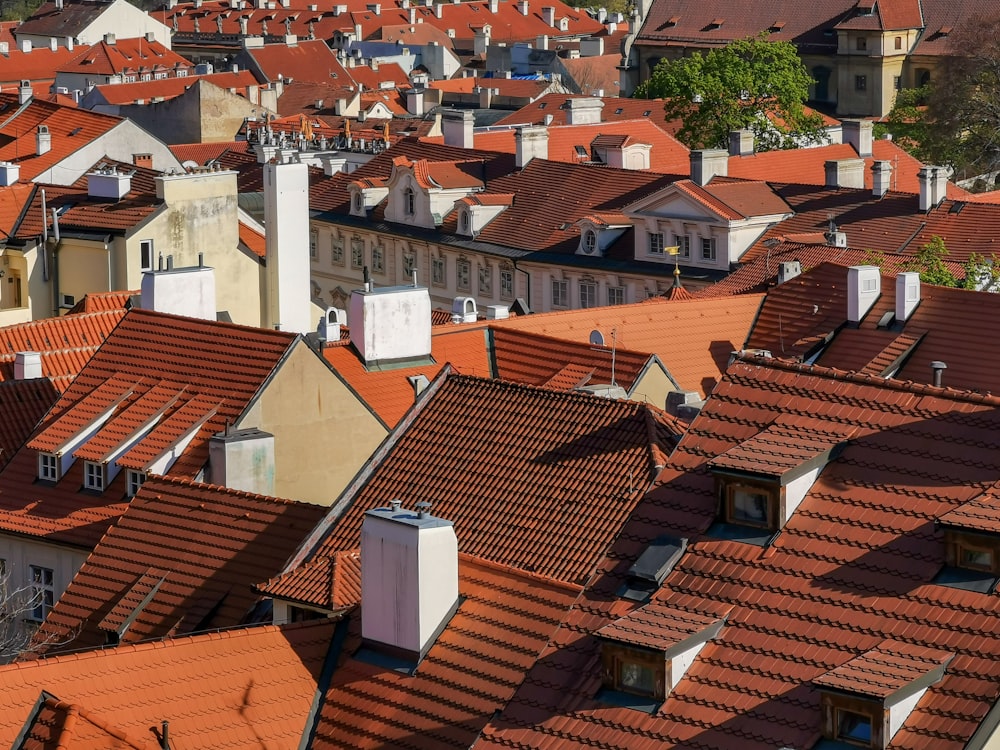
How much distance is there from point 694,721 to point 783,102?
77066mm

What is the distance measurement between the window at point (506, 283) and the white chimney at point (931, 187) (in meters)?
14.0

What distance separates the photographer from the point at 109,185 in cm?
6019

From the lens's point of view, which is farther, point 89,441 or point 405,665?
point 89,441

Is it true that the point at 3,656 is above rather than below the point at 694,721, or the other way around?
below

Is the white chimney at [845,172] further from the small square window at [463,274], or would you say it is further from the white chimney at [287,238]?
the white chimney at [287,238]

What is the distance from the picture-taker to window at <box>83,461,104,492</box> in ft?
124

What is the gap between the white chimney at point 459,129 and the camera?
88188mm

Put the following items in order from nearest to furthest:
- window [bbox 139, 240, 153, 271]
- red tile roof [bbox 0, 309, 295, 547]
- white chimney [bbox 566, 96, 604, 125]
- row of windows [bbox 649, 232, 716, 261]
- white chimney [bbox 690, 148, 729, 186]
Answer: red tile roof [bbox 0, 309, 295, 547]
window [bbox 139, 240, 153, 271]
row of windows [bbox 649, 232, 716, 261]
white chimney [bbox 690, 148, 729, 186]
white chimney [bbox 566, 96, 604, 125]

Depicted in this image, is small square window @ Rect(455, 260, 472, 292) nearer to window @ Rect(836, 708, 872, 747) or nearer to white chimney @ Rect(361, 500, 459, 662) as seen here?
white chimney @ Rect(361, 500, 459, 662)

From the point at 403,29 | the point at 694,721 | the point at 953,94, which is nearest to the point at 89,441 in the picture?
A: the point at 694,721

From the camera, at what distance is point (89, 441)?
3788 centimetres

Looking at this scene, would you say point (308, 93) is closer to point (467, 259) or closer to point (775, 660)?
point (467, 259)

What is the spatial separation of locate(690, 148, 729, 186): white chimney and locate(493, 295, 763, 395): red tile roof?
1000 inches

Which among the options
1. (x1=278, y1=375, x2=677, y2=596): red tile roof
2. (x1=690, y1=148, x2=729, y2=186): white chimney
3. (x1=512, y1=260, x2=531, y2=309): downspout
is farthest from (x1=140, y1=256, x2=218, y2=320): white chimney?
(x1=512, y1=260, x2=531, y2=309): downspout
